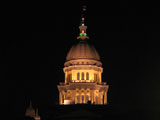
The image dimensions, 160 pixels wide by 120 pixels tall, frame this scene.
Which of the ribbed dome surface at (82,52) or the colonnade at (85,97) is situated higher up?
the ribbed dome surface at (82,52)

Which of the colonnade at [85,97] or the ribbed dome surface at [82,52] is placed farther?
the ribbed dome surface at [82,52]

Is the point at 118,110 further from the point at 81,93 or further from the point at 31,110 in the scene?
the point at 31,110

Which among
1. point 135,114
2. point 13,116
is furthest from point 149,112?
point 13,116

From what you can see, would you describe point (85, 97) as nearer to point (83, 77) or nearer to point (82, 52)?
point (83, 77)

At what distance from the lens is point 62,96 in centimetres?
11631

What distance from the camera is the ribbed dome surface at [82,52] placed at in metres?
118

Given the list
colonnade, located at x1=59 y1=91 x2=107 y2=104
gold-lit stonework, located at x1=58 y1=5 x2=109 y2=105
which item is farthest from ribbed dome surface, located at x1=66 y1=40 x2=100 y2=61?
colonnade, located at x1=59 y1=91 x2=107 y2=104

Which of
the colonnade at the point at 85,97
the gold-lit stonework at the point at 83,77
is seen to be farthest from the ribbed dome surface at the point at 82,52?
the colonnade at the point at 85,97

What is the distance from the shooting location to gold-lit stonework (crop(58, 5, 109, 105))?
112 meters

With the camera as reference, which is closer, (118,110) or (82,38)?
(118,110)

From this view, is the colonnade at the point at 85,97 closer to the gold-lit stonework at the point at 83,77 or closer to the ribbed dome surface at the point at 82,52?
the gold-lit stonework at the point at 83,77

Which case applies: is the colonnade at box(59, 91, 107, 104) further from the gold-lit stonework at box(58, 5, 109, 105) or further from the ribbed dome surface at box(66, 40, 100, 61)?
the ribbed dome surface at box(66, 40, 100, 61)

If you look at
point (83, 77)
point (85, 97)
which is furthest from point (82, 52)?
point (85, 97)

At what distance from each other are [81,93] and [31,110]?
21785 millimetres
